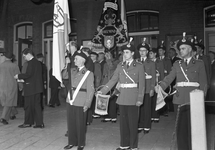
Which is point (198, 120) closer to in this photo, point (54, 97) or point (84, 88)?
point (84, 88)

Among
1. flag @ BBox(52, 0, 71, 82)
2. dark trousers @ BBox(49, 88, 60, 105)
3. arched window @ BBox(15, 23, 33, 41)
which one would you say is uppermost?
arched window @ BBox(15, 23, 33, 41)

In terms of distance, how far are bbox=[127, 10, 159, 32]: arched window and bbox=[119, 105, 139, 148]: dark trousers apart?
7.19m

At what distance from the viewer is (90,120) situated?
25.1 feet

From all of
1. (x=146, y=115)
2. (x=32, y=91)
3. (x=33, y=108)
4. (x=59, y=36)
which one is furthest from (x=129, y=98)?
(x=33, y=108)

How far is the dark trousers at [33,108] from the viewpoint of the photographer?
23.2 ft

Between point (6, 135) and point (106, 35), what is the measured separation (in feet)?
18.9

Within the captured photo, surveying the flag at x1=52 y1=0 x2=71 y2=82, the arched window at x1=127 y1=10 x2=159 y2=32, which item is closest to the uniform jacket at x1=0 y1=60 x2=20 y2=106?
the flag at x1=52 y1=0 x2=71 y2=82

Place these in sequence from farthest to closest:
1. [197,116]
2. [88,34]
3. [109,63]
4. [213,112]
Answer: [88,34] < [109,63] < [213,112] < [197,116]

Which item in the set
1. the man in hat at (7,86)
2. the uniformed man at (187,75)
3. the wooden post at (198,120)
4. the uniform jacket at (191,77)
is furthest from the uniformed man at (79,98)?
the man in hat at (7,86)

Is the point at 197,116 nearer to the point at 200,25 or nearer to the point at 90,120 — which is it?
the point at 90,120

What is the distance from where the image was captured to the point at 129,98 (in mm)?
5094

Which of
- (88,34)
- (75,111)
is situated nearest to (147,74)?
(75,111)

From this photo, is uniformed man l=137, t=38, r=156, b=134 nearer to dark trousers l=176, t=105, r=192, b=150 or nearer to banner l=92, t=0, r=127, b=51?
banner l=92, t=0, r=127, b=51

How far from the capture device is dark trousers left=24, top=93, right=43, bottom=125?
23.2 ft
